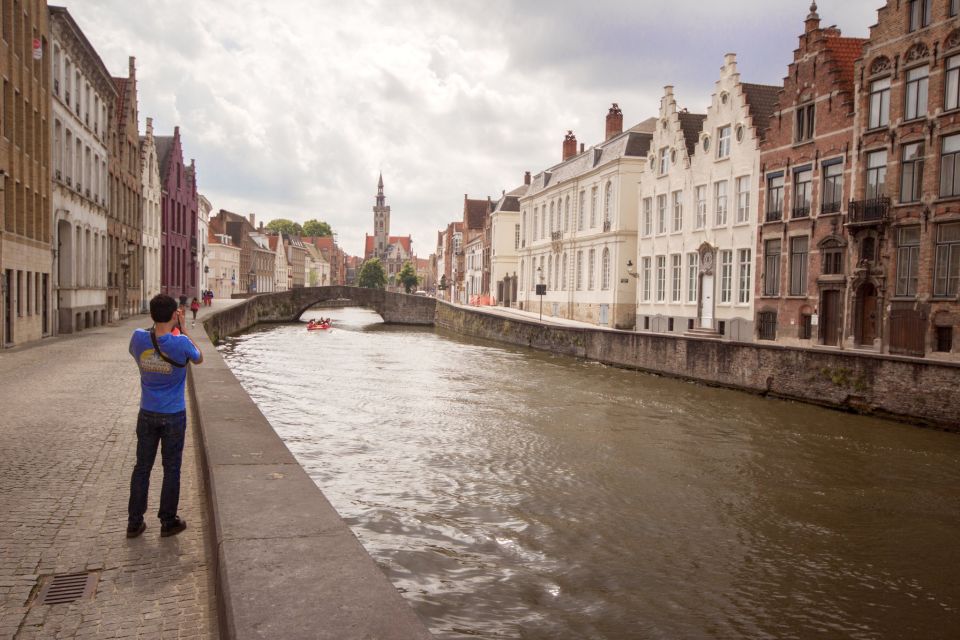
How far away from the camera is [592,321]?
4166cm

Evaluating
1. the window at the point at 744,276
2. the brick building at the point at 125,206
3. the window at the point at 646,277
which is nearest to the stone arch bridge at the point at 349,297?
the brick building at the point at 125,206

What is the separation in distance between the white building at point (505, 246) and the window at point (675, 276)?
89.2 feet

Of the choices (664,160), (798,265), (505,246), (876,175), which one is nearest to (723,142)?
(664,160)

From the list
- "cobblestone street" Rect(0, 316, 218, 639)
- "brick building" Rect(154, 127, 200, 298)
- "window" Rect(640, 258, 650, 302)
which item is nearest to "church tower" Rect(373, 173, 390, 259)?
"brick building" Rect(154, 127, 200, 298)

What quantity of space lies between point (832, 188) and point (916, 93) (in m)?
3.89

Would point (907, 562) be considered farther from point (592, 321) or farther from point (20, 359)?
point (592, 321)

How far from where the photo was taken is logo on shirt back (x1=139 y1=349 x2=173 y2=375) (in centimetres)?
541

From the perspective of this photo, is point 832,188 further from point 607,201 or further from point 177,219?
point 177,219

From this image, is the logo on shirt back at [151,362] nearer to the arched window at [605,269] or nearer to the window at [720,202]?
the window at [720,202]

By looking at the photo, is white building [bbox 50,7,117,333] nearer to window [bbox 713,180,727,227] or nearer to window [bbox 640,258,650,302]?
window [bbox 640,258,650,302]

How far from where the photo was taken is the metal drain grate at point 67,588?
426 centimetres

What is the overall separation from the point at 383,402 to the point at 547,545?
10511mm

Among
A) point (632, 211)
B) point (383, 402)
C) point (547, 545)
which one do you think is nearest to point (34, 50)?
point (383, 402)

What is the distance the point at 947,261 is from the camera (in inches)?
821
